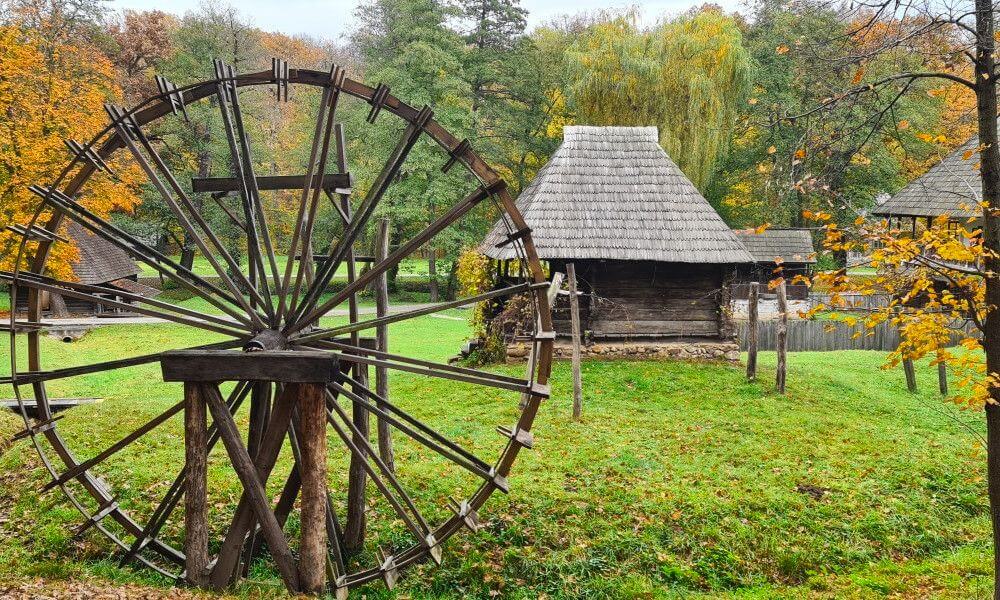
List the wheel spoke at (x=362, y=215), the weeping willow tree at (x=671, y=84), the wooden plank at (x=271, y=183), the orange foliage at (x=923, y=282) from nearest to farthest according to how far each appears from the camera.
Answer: the orange foliage at (x=923, y=282)
the wheel spoke at (x=362, y=215)
the wooden plank at (x=271, y=183)
the weeping willow tree at (x=671, y=84)

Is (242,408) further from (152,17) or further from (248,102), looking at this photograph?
(152,17)

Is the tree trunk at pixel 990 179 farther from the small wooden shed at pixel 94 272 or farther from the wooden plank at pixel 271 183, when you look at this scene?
the small wooden shed at pixel 94 272

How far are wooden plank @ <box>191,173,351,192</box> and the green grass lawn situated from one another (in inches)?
134

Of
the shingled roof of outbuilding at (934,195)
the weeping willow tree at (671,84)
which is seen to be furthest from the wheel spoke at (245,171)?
the weeping willow tree at (671,84)

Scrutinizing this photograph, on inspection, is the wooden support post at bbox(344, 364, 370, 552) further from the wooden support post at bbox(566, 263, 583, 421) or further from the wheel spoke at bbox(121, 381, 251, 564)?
the wooden support post at bbox(566, 263, 583, 421)

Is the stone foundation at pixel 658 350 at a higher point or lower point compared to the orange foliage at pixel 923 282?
lower

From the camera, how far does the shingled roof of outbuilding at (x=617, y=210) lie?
1482 centimetres

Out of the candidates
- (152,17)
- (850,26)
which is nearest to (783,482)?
(850,26)

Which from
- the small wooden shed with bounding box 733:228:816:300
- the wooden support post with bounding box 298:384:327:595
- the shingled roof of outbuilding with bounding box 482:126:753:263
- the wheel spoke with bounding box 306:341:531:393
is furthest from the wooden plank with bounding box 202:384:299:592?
the small wooden shed with bounding box 733:228:816:300

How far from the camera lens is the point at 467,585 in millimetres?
7191

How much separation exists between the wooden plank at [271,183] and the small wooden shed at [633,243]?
7.33 metres

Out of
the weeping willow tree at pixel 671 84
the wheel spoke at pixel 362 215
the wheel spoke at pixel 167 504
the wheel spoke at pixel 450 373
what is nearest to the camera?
the wheel spoke at pixel 450 373

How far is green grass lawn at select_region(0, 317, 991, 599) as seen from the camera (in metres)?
7.24

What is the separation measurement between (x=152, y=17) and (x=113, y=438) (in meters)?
30.1
